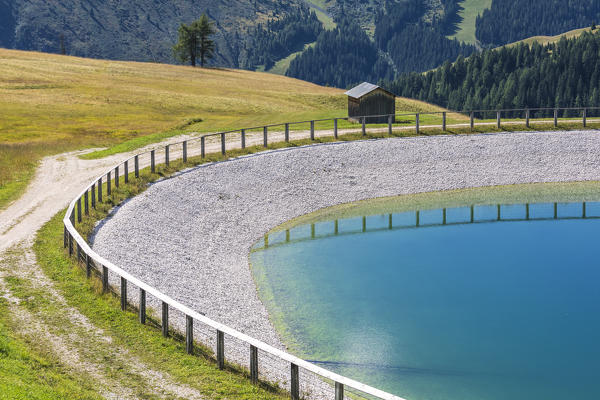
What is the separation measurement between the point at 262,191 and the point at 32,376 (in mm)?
28671

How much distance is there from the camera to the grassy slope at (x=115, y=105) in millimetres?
54969

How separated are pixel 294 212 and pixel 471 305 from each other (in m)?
17.2

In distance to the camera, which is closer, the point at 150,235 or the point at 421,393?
the point at 421,393

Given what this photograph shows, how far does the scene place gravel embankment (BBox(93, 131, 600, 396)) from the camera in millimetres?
25922

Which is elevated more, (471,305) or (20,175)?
(20,175)

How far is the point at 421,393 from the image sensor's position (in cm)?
1778

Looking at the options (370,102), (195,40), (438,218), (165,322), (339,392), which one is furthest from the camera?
(195,40)

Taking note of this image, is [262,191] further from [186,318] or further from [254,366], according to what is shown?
[254,366]

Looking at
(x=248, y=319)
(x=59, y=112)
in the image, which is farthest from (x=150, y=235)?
(x=59, y=112)

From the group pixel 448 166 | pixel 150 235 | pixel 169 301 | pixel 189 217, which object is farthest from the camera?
pixel 448 166

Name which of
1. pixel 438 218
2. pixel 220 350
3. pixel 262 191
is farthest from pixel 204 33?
pixel 220 350

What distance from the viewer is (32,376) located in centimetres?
1330

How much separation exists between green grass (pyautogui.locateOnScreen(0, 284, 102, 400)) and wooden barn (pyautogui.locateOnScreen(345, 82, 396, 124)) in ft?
149

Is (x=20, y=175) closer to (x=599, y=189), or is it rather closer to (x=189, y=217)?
(x=189, y=217)
